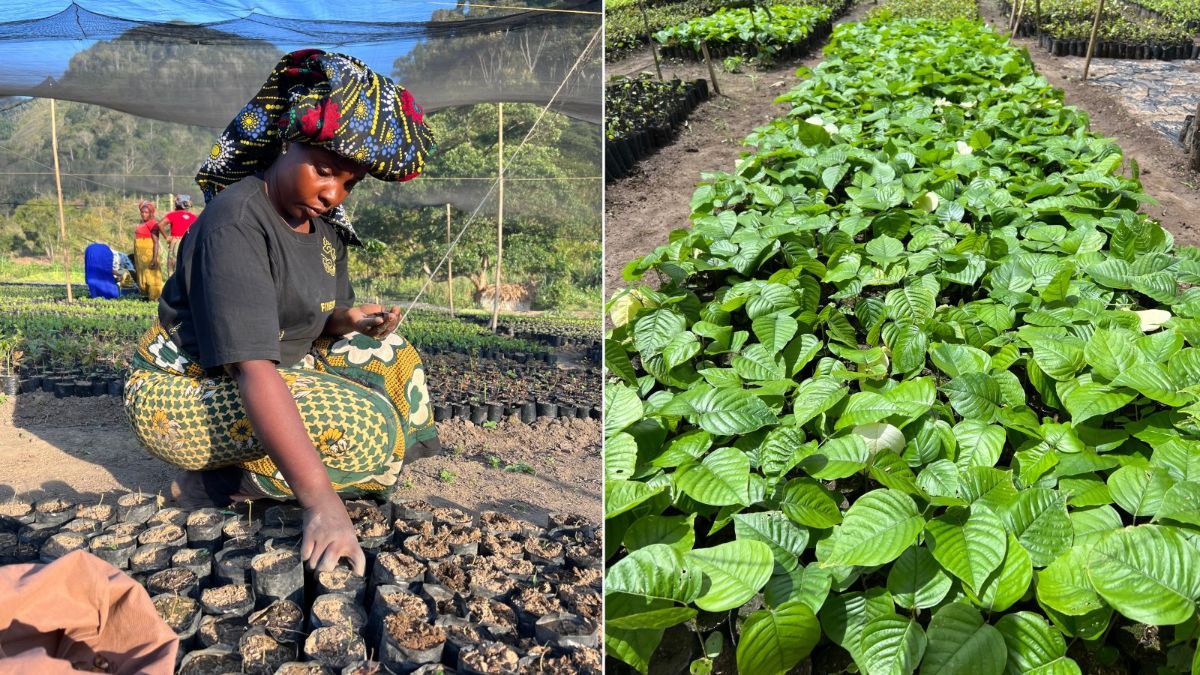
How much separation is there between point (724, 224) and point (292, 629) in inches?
68.6

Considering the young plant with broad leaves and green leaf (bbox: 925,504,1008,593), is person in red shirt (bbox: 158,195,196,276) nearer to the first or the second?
the young plant with broad leaves

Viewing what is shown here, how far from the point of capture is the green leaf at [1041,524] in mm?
1273

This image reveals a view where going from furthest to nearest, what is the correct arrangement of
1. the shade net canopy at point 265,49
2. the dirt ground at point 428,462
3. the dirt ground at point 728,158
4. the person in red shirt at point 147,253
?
the person in red shirt at point 147,253
the dirt ground at point 728,158
the shade net canopy at point 265,49
the dirt ground at point 428,462

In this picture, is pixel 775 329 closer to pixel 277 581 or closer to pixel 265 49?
pixel 277 581

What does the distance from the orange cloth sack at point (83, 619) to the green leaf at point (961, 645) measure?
3.11 ft

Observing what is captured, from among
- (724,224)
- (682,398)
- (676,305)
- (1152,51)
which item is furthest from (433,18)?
(1152,51)

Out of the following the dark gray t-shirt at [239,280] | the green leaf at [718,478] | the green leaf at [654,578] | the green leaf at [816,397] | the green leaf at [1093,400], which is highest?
the dark gray t-shirt at [239,280]

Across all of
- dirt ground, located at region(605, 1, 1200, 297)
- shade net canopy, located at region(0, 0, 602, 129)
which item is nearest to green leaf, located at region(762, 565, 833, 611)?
dirt ground, located at region(605, 1, 1200, 297)

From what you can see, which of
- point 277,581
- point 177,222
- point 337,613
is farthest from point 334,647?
point 177,222

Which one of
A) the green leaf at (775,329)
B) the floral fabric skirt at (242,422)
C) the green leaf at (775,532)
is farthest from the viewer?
the green leaf at (775,329)

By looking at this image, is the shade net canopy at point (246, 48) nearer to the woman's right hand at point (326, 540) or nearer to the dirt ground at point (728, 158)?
the dirt ground at point (728, 158)

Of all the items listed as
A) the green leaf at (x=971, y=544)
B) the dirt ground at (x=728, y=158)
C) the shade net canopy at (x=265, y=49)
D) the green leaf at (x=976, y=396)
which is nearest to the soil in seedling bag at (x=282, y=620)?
the green leaf at (x=971, y=544)

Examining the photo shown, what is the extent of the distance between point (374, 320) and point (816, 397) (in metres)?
0.99

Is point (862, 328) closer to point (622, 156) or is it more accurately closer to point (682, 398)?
point (682, 398)
